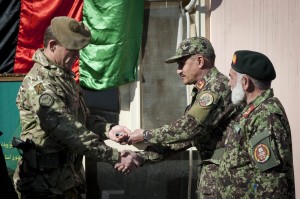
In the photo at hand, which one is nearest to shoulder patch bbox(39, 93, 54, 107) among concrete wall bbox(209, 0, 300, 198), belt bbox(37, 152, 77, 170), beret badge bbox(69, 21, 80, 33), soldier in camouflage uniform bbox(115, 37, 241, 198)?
belt bbox(37, 152, 77, 170)

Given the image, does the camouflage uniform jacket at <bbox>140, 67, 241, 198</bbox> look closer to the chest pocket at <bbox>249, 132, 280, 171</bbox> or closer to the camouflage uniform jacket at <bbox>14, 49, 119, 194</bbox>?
the camouflage uniform jacket at <bbox>14, 49, 119, 194</bbox>

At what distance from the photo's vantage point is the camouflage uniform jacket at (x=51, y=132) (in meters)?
5.52

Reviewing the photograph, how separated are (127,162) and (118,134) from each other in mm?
321

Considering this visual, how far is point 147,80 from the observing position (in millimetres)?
7859

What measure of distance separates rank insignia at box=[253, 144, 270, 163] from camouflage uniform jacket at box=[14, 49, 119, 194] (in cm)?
138

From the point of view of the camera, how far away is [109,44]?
24.8 feet

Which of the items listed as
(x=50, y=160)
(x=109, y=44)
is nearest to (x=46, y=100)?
(x=50, y=160)

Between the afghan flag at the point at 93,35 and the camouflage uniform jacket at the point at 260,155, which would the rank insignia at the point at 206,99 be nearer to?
the camouflage uniform jacket at the point at 260,155

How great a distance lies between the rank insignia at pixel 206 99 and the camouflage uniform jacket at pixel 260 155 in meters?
0.61

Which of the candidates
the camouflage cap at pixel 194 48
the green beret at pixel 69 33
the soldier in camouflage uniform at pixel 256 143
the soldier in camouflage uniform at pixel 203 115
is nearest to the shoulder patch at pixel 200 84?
the soldier in camouflage uniform at pixel 203 115

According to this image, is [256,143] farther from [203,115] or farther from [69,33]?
[69,33]

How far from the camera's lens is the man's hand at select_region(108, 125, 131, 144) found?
621 centimetres

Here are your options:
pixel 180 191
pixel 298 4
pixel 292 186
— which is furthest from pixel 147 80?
pixel 292 186

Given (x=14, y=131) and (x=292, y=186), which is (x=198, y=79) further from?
(x=14, y=131)
